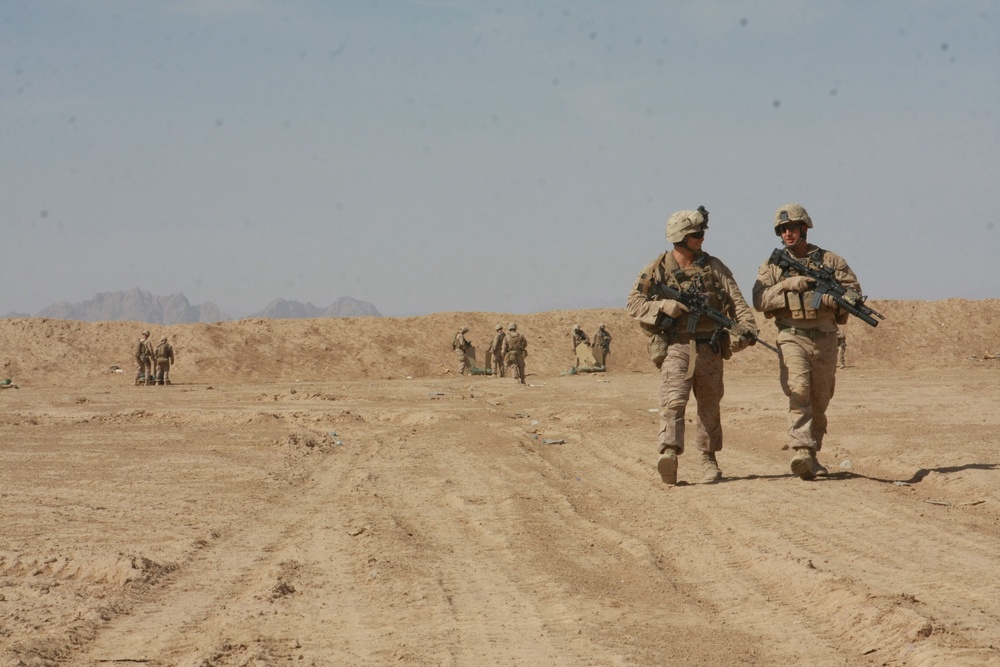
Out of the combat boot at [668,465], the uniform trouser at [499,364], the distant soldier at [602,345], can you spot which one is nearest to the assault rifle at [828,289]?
the combat boot at [668,465]

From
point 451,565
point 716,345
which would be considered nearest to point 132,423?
point 716,345

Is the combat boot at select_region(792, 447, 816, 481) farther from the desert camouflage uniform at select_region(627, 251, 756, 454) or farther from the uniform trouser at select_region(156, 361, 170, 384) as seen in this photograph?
the uniform trouser at select_region(156, 361, 170, 384)

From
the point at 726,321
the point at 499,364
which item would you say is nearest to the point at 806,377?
the point at 726,321

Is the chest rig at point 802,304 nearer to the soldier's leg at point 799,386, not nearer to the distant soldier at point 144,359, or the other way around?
the soldier's leg at point 799,386

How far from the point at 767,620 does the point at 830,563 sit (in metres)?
1.06

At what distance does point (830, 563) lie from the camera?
5.60 metres

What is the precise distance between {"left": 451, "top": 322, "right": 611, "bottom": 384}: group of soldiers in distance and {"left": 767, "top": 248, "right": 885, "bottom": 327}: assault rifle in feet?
52.9

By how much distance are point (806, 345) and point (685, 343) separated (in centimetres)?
102

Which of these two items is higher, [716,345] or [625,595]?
[716,345]

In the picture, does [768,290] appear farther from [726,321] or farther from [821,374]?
[821,374]

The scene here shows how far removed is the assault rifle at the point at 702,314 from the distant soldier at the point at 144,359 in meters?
25.1

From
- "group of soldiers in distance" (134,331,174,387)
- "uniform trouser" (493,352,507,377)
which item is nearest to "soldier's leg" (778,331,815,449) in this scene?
"uniform trouser" (493,352,507,377)

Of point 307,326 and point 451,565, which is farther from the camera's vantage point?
point 307,326

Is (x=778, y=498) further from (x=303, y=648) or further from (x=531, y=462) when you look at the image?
(x=303, y=648)
